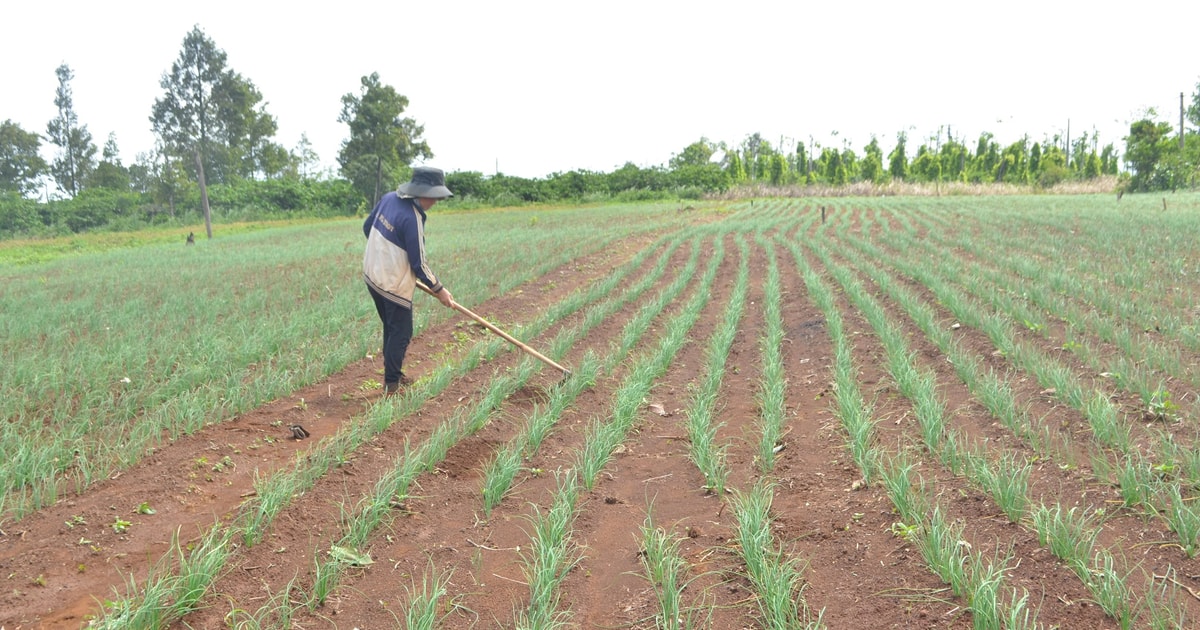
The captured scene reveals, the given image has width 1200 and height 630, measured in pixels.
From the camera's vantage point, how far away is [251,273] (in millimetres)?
11750

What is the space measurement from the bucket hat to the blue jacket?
0.25ft

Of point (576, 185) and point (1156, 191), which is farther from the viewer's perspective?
point (576, 185)

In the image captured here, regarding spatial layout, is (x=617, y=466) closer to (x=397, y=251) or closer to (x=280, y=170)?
(x=397, y=251)

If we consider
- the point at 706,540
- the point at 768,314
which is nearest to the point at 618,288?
the point at 768,314

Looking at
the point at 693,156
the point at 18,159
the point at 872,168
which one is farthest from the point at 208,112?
the point at 872,168

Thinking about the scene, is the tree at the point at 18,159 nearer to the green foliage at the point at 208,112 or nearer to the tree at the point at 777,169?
the green foliage at the point at 208,112

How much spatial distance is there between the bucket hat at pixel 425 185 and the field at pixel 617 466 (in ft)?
4.78

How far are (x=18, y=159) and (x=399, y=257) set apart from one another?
42.8 m

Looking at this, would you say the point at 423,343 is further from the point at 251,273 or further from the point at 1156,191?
the point at 1156,191

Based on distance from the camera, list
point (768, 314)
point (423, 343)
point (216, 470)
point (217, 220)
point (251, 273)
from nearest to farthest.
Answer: point (216, 470)
point (423, 343)
point (768, 314)
point (251, 273)
point (217, 220)

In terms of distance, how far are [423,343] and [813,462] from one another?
14.5ft

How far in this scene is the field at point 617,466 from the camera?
2686 mm

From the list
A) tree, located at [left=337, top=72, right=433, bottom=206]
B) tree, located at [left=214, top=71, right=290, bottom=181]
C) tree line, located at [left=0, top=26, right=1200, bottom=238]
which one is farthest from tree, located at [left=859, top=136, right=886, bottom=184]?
tree, located at [left=214, top=71, right=290, bottom=181]

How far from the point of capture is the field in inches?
106
